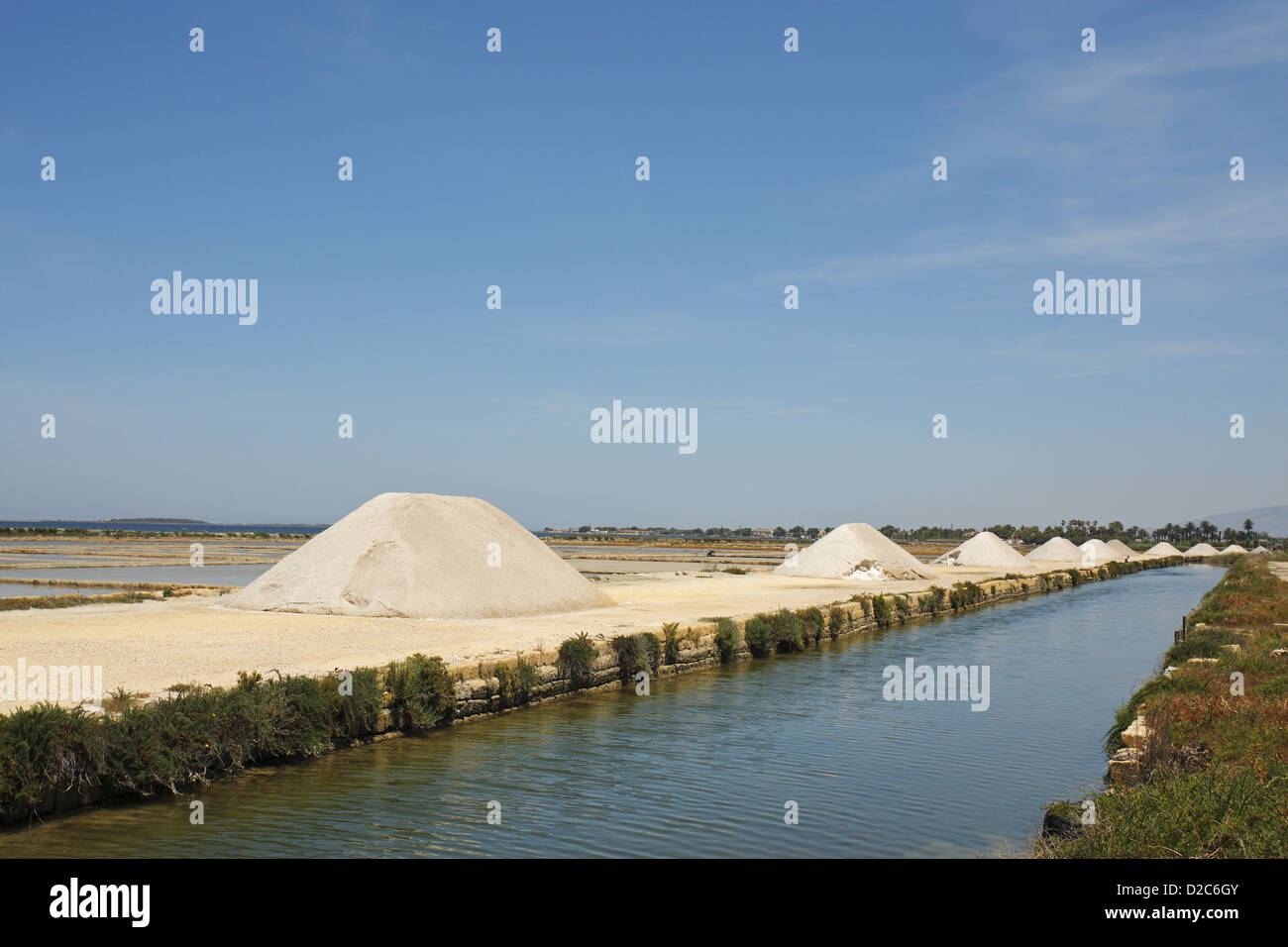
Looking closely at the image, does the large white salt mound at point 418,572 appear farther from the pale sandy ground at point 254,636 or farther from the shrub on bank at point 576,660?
the shrub on bank at point 576,660

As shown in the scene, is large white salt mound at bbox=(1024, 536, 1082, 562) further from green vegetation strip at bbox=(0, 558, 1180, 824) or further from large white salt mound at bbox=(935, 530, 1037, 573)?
green vegetation strip at bbox=(0, 558, 1180, 824)

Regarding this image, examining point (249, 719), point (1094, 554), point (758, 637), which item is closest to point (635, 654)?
point (758, 637)

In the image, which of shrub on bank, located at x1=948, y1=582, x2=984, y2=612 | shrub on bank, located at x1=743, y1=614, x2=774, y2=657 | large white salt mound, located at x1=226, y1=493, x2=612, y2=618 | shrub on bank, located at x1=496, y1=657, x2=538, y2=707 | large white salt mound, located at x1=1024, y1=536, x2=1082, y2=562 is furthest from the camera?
large white salt mound, located at x1=1024, y1=536, x2=1082, y2=562

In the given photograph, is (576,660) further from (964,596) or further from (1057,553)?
(1057,553)

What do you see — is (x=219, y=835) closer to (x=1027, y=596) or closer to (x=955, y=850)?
(x=955, y=850)

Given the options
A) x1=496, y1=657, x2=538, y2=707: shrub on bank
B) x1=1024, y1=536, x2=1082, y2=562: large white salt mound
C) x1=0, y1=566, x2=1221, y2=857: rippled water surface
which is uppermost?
x1=496, y1=657, x2=538, y2=707: shrub on bank

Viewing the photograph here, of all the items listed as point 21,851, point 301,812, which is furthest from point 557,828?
point 21,851

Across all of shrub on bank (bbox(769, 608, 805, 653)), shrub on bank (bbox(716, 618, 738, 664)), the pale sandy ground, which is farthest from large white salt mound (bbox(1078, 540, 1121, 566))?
shrub on bank (bbox(716, 618, 738, 664))

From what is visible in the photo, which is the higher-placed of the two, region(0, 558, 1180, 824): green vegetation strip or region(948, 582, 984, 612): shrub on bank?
region(0, 558, 1180, 824): green vegetation strip
